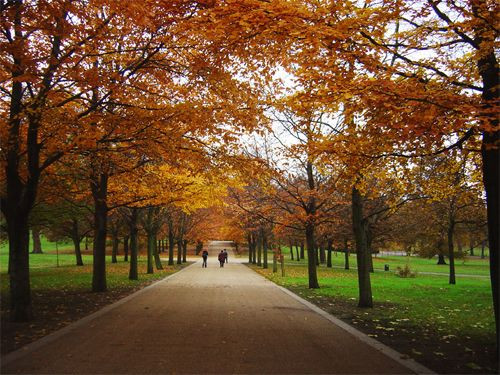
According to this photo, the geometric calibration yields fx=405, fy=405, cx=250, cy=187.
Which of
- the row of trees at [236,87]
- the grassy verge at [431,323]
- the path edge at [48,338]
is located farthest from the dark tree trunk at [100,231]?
the grassy verge at [431,323]

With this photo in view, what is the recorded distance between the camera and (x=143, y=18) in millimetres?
6648

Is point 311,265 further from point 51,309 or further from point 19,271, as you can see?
point 19,271

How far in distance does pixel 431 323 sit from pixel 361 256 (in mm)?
2741

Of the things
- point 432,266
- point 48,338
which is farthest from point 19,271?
point 432,266

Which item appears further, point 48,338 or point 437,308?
point 437,308

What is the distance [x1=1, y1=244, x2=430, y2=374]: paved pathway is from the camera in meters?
5.36

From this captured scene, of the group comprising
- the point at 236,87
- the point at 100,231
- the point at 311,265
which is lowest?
the point at 311,265

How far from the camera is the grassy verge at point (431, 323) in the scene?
19.8 ft

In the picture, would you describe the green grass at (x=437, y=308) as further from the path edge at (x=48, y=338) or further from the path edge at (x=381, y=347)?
the path edge at (x=48, y=338)

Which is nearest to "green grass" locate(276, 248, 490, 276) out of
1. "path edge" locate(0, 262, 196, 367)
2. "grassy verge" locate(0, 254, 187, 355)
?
"grassy verge" locate(0, 254, 187, 355)

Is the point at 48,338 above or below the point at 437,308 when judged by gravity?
above

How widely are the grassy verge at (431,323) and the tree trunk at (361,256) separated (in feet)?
1.29

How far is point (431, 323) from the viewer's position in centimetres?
921

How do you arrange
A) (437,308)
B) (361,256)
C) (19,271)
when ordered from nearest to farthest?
(19,271) → (361,256) → (437,308)
